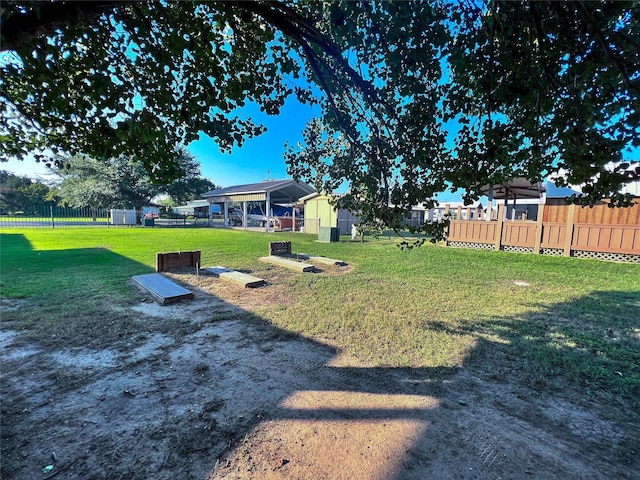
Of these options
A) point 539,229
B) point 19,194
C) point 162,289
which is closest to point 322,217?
point 539,229

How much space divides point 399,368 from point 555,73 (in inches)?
124

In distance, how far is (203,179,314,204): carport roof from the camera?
76.1ft

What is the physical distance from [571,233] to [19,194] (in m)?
64.5

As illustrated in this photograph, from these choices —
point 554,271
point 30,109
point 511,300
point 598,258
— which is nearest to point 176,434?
point 30,109

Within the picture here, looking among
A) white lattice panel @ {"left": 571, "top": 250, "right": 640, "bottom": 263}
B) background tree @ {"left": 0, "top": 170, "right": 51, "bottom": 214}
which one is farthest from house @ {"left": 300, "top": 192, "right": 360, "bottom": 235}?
background tree @ {"left": 0, "top": 170, "right": 51, "bottom": 214}

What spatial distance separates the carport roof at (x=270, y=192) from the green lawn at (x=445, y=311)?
14.4 m

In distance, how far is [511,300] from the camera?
237 inches

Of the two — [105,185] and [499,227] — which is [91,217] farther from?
[499,227]

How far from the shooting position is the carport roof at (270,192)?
2320 cm

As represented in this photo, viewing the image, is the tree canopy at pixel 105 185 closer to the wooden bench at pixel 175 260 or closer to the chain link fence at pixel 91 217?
the chain link fence at pixel 91 217

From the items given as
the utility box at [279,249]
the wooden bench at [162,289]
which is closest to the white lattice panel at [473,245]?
the utility box at [279,249]

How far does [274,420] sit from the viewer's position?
2.39m

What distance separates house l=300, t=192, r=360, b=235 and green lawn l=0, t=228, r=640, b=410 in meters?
12.5

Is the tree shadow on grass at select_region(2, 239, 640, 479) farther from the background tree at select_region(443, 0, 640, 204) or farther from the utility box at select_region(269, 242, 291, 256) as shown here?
the utility box at select_region(269, 242, 291, 256)
